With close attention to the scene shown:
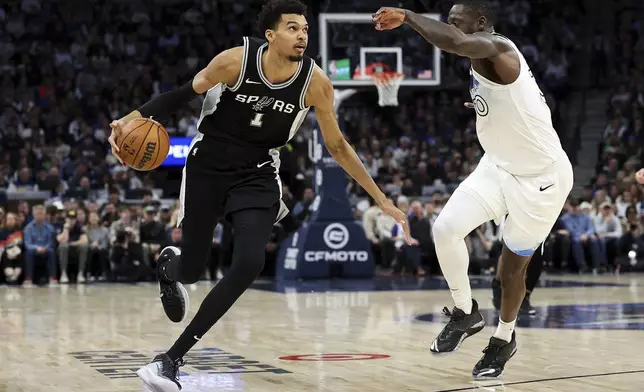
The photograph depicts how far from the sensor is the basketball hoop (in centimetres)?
1512

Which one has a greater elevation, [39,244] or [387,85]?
[387,85]

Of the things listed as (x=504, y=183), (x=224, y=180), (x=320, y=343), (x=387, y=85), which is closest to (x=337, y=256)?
(x=387, y=85)

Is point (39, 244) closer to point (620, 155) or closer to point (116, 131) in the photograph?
point (116, 131)

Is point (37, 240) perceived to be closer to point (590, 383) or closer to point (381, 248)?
point (381, 248)

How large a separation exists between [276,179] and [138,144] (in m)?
0.74

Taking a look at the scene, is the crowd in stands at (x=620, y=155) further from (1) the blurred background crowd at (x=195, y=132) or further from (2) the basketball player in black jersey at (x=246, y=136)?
(2) the basketball player in black jersey at (x=246, y=136)

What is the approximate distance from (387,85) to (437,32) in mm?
9782

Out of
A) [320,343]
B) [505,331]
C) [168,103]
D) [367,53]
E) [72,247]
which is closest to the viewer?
[168,103]

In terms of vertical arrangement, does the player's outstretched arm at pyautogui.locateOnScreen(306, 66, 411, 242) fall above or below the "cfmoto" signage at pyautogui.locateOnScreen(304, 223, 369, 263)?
above

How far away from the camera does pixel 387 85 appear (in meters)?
15.2

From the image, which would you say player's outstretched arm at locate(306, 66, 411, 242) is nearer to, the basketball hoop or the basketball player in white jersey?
the basketball player in white jersey

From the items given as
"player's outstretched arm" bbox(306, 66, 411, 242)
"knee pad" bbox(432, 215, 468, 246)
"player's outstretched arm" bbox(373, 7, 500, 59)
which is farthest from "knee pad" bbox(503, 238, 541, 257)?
"player's outstretched arm" bbox(373, 7, 500, 59)

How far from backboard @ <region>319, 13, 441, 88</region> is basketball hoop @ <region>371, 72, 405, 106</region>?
79 mm

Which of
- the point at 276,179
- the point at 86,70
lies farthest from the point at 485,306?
the point at 86,70
